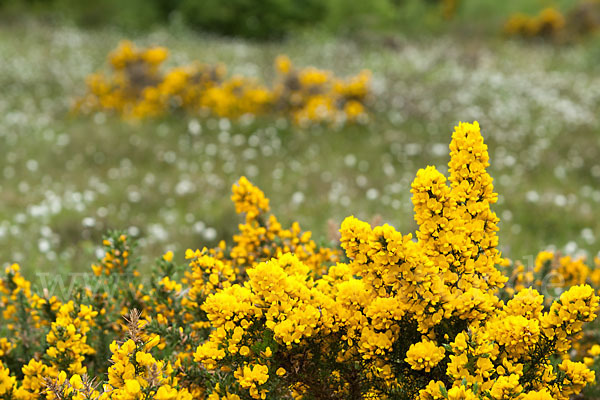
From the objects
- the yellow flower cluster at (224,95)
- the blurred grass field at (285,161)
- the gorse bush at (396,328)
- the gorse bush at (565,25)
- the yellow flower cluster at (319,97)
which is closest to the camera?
the gorse bush at (396,328)

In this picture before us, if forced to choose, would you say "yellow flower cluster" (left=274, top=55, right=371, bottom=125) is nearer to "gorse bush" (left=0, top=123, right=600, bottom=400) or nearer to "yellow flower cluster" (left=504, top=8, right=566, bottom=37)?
"gorse bush" (left=0, top=123, right=600, bottom=400)

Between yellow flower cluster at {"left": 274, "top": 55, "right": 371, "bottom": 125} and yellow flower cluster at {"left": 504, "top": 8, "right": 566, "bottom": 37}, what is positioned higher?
yellow flower cluster at {"left": 504, "top": 8, "right": 566, "bottom": 37}

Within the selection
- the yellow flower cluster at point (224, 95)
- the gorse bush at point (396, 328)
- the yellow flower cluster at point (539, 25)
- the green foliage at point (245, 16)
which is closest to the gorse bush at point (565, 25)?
the yellow flower cluster at point (539, 25)

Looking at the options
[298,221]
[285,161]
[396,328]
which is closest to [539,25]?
[285,161]

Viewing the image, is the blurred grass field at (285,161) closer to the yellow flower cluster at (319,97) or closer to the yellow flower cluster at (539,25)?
the yellow flower cluster at (319,97)

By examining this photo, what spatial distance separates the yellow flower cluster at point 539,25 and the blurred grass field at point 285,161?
8.22 m

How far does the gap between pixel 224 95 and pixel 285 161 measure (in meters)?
2.08

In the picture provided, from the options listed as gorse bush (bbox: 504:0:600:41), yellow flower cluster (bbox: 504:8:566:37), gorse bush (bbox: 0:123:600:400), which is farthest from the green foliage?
gorse bush (bbox: 0:123:600:400)

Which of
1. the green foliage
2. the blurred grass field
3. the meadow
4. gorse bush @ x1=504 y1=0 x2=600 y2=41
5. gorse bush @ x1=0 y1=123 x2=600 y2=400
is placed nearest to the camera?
gorse bush @ x1=0 y1=123 x2=600 y2=400

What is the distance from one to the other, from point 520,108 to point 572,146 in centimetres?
155

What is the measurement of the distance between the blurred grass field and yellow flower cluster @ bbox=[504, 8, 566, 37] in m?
8.22

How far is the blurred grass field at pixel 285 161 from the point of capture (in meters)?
6.37

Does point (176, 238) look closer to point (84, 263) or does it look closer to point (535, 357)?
point (84, 263)

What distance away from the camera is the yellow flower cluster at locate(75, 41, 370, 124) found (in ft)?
32.3
